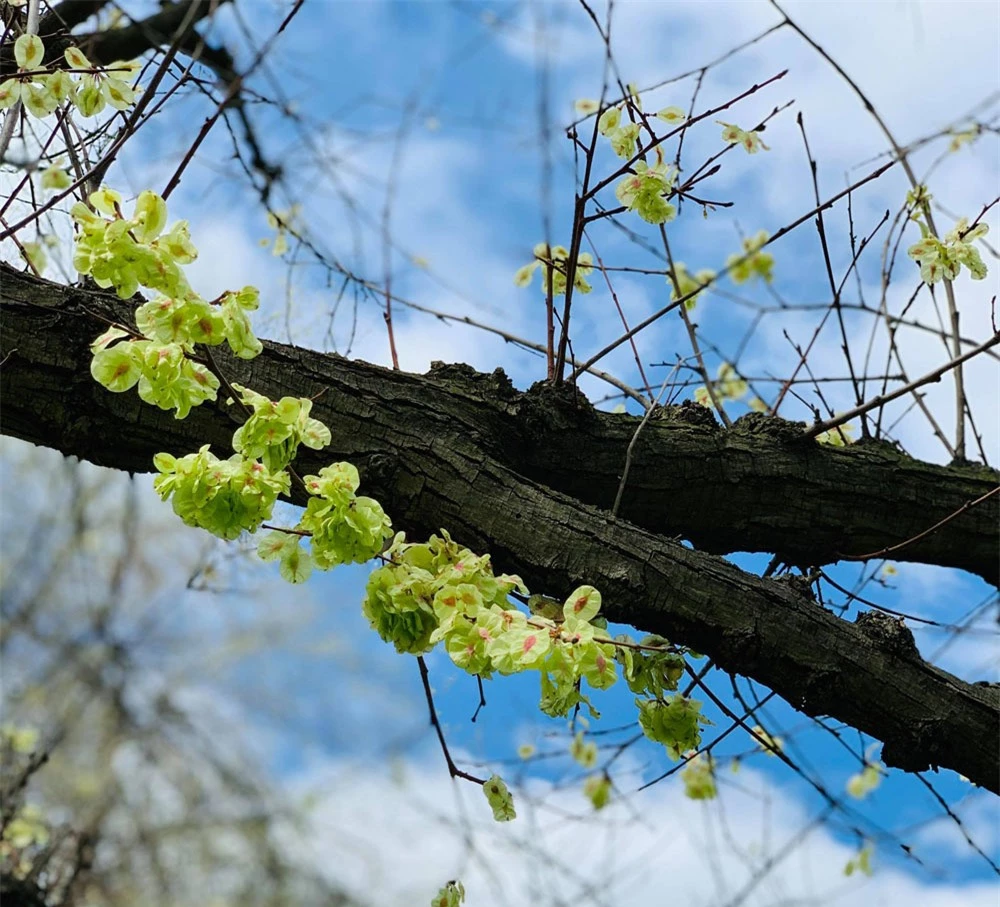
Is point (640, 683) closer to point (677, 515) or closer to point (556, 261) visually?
point (677, 515)

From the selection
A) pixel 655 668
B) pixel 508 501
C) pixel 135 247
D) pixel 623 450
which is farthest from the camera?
pixel 623 450

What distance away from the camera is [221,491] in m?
1.09

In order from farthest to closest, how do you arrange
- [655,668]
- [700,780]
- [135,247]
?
1. [700,780]
2. [655,668]
3. [135,247]

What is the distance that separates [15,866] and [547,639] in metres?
2.33

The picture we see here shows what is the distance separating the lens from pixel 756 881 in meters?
2.58

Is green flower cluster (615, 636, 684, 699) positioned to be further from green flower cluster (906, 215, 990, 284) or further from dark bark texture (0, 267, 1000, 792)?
green flower cluster (906, 215, 990, 284)

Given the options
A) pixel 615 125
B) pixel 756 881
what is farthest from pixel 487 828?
pixel 615 125

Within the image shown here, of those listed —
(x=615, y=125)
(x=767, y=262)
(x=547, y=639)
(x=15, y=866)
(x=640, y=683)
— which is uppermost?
(x=767, y=262)

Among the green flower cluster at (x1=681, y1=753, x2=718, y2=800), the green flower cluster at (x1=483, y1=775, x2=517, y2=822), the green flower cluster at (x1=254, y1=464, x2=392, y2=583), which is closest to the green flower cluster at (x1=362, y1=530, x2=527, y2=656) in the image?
the green flower cluster at (x1=254, y1=464, x2=392, y2=583)

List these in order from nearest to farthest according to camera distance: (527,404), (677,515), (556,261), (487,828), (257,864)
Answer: (527,404), (677,515), (556,261), (487,828), (257,864)

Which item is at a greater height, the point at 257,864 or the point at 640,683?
the point at 257,864

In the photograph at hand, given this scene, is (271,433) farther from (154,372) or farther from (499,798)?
(499,798)

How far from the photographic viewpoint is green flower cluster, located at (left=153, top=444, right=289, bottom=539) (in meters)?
1.08

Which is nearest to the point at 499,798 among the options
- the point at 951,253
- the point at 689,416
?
the point at 689,416
